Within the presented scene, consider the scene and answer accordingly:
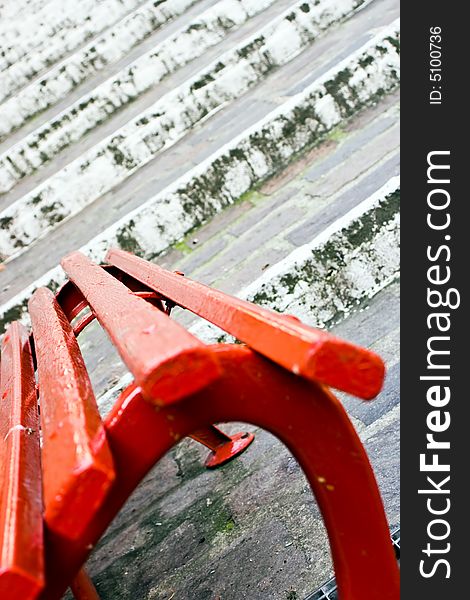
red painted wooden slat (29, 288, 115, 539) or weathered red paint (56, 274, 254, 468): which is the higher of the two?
red painted wooden slat (29, 288, 115, 539)

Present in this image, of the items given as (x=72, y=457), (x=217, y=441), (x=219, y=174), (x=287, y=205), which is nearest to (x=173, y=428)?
(x=72, y=457)

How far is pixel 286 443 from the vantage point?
1211mm

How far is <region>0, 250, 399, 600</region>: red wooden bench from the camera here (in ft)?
3.05

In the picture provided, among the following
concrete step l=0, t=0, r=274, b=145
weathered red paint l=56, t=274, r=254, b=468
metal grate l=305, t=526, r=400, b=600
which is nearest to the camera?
metal grate l=305, t=526, r=400, b=600

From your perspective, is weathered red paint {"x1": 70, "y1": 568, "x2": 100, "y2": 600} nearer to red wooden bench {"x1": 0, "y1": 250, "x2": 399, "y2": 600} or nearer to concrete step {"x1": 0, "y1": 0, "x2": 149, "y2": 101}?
red wooden bench {"x1": 0, "y1": 250, "x2": 399, "y2": 600}

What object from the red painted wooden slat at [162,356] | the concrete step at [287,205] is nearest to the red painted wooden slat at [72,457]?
the red painted wooden slat at [162,356]

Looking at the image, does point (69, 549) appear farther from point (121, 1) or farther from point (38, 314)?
point (121, 1)

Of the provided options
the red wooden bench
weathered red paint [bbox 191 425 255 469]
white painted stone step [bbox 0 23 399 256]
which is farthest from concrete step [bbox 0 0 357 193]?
the red wooden bench

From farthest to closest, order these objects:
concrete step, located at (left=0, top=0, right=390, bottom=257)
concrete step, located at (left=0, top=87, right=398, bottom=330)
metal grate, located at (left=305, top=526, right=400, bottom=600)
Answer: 1. concrete step, located at (left=0, top=0, right=390, bottom=257)
2. concrete step, located at (left=0, top=87, right=398, bottom=330)
3. metal grate, located at (left=305, top=526, right=400, bottom=600)

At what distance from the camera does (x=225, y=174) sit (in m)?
4.57

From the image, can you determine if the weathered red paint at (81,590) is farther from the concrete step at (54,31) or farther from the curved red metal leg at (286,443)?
the concrete step at (54,31)

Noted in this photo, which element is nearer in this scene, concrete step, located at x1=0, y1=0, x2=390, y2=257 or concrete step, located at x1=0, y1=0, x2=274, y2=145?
concrete step, located at x1=0, y1=0, x2=390, y2=257

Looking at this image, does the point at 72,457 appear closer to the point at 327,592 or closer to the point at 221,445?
the point at 327,592

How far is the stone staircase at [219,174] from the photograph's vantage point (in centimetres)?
246
